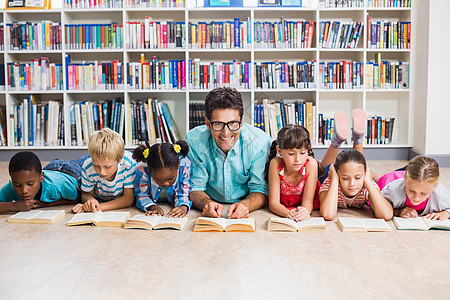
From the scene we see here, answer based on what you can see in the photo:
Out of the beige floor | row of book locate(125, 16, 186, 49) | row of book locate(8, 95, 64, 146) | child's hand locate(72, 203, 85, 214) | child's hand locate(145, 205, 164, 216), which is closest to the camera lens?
the beige floor

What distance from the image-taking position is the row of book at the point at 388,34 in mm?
4434

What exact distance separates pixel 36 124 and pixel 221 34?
1.82m

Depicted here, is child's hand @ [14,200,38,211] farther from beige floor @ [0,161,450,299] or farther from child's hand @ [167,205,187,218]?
child's hand @ [167,205,187,218]

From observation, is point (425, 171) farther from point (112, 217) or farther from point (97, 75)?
point (97, 75)

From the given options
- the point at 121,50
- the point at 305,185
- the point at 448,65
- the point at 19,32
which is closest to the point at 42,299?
the point at 305,185

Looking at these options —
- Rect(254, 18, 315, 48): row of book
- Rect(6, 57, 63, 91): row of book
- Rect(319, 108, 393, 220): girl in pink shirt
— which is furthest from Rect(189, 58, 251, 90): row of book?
Rect(319, 108, 393, 220): girl in pink shirt

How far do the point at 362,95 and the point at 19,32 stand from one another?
3.06 meters

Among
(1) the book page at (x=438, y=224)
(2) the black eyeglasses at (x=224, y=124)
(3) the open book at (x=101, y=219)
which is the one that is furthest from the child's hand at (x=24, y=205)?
(1) the book page at (x=438, y=224)

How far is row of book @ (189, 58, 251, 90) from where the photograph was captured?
447 centimetres

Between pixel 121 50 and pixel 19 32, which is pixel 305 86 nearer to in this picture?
pixel 121 50

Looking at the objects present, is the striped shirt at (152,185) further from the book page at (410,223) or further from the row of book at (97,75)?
the row of book at (97,75)

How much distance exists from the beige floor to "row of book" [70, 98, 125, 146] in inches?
87.3

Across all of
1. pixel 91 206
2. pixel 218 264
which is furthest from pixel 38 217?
pixel 218 264

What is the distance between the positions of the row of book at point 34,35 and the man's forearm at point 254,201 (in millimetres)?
2672
